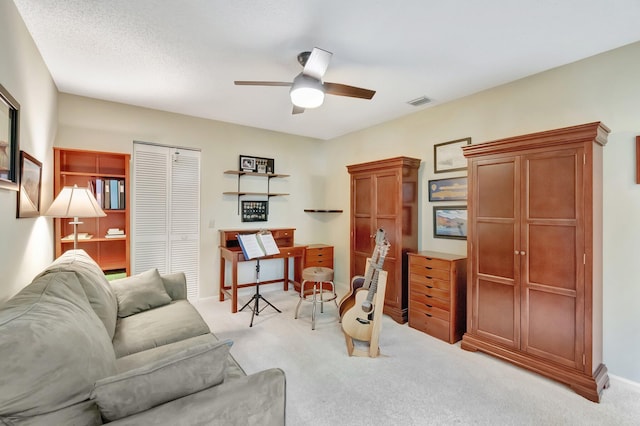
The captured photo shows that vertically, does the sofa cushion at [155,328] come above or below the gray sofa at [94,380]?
below

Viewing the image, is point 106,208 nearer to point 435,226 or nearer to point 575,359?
point 435,226

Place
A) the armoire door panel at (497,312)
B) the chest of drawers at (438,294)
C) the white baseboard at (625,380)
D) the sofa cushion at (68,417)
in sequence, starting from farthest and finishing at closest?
1. the chest of drawers at (438,294)
2. the armoire door panel at (497,312)
3. the white baseboard at (625,380)
4. the sofa cushion at (68,417)

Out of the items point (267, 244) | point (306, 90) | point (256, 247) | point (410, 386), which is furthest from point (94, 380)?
point (267, 244)

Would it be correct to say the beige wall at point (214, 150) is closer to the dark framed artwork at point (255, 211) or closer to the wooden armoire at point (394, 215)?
the dark framed artwork at point (255, 211)

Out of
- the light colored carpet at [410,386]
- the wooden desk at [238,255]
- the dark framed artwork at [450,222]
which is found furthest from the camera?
the wooden desk at [238,255]

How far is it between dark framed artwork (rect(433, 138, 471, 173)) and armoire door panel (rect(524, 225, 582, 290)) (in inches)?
45.5

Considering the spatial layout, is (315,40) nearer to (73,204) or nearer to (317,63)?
(317,63)

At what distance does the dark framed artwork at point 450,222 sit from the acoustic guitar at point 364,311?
1118 mm

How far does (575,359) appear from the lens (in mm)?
2182

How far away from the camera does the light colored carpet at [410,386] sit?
6.27ft

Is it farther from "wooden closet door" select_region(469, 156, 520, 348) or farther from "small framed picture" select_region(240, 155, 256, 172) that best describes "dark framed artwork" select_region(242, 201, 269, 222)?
"wooden closet door" select_region(469, 156, 520, 348)

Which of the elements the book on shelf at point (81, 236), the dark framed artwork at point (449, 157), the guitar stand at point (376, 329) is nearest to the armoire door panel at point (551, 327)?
the guitar stand at point (376, 329)

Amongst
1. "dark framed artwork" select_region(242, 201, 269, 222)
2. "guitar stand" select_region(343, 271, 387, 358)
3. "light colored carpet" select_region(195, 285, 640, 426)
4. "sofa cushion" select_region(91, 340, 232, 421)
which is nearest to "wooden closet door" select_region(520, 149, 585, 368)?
"light colored carpet" select_region(195, 285, 640, 426)

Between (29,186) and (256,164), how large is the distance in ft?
9.07
